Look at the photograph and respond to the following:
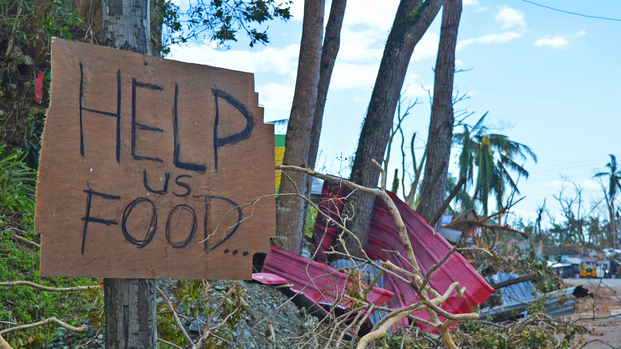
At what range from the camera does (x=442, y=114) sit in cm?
763

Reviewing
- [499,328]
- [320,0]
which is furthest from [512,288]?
[320,0]

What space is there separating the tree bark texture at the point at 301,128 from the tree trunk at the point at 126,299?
3154 millimetres

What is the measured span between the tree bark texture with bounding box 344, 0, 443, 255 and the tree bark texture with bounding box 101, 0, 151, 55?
14.2ft

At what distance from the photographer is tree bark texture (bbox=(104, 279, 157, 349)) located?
1720 mm

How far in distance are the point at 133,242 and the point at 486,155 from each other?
2990 centimetres

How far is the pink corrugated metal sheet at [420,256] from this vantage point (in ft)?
14.0

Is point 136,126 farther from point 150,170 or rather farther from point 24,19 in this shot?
point 24,19

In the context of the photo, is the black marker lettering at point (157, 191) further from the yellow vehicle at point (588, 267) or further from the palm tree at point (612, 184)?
the palm tree at point (612, 184)

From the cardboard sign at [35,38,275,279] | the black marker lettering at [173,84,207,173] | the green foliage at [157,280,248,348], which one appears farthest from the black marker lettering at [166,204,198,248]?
the green foliage at [157,280,248,348]

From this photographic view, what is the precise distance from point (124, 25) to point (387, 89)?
4.89 meters

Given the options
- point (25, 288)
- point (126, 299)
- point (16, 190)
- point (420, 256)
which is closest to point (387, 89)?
point (420, 256)

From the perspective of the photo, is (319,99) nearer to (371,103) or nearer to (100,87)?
(371,103)

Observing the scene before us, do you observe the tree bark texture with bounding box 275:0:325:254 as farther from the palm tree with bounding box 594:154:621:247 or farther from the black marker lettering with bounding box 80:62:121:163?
the palm tree with bounding box 594:154:621:247

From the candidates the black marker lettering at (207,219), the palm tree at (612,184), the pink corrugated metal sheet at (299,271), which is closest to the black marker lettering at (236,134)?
the black marker lettering at (207,219)
